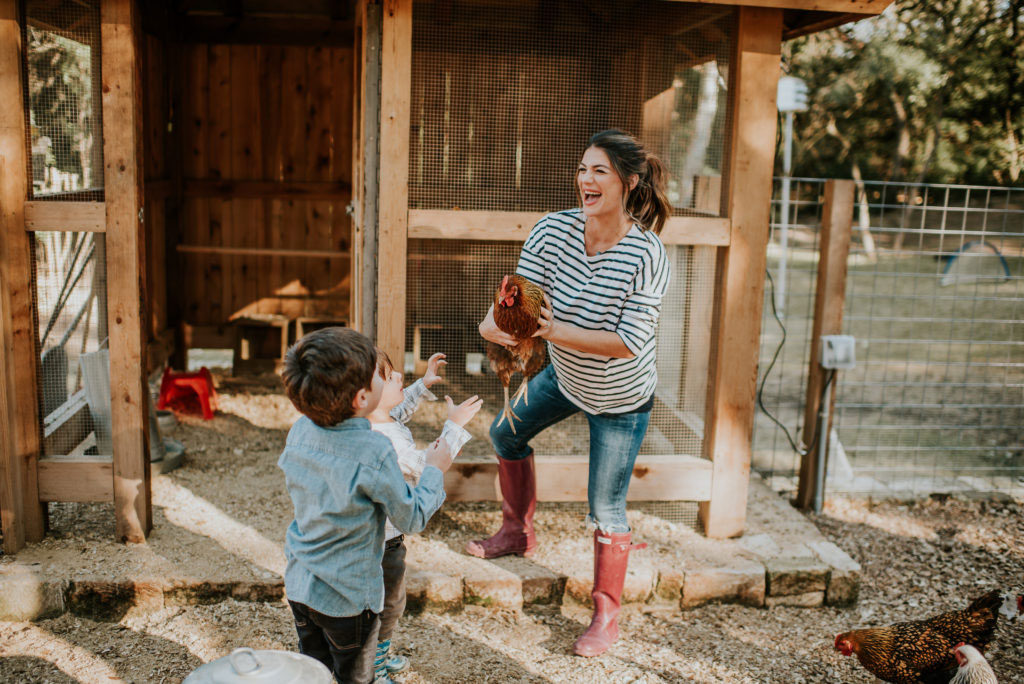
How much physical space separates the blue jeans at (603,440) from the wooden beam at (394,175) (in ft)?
1.99

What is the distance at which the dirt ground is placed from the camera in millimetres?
2561

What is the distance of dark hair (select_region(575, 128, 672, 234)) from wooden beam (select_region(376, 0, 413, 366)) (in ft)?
2.68

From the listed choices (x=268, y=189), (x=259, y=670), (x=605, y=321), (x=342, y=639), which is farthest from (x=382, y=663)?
(x=268, y=189)

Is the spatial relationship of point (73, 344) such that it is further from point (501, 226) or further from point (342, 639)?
point (342, 639)

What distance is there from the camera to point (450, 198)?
10.2 feet

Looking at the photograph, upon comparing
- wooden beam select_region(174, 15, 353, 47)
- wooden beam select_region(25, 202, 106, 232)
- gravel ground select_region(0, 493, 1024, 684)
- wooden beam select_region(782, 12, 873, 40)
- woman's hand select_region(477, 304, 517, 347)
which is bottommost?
gravel ground select_region(0, 493, 1024, 684)

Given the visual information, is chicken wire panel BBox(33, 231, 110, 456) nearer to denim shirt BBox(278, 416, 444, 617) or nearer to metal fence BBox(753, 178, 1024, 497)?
denim shirt BBox(278, 416, 444, 617)

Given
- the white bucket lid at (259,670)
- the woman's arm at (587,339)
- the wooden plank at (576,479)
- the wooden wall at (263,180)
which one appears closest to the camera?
the white bucket lid at (259,670)

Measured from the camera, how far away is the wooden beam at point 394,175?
2928mm

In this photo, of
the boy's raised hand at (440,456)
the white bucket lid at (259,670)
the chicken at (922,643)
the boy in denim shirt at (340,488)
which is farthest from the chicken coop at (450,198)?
the white bucket lid at (259,670)

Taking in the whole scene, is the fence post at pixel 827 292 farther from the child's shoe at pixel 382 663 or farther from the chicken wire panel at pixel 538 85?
the child's shoe at pixel 382 663

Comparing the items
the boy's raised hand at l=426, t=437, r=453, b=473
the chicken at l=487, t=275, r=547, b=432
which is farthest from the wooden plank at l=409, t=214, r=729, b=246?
the boy's raised hand at l=426, t=437, r=453, b=473

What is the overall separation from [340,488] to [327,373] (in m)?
0.25

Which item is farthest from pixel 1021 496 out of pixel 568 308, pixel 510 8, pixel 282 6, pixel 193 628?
pixel 282 6
